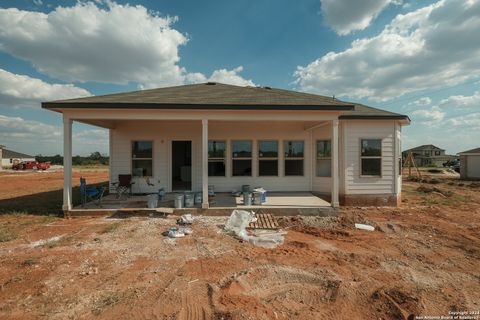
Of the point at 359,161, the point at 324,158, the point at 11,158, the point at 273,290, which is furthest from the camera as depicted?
the point at 11,158

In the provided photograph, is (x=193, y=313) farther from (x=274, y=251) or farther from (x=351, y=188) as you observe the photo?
(x=351, y=188)

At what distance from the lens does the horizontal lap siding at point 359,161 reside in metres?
8.55

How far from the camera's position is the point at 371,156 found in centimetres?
861

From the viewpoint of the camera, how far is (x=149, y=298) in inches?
122

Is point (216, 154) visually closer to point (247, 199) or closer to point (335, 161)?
point (247, 199)

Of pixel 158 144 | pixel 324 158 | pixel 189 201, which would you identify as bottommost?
pixel 189 201

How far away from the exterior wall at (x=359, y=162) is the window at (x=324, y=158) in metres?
0.65

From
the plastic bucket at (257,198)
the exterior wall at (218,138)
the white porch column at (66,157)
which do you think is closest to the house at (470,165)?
the exterior wall at (218,138)

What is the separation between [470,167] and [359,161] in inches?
818

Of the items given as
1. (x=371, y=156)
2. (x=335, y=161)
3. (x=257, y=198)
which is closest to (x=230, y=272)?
(x=257, y=198)

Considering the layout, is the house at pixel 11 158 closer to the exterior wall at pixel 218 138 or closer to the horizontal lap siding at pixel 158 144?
the horizontal lap siding at pixel 158 144

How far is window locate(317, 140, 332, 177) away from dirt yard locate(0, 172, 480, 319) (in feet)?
10.1

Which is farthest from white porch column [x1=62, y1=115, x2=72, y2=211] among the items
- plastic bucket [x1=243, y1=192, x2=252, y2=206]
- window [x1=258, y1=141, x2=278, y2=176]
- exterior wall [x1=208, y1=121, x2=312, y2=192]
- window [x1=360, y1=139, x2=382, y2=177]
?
window [x1=360, y1=139, x2=382, y2=177]

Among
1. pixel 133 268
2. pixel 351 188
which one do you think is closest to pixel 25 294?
pixel 133 268
